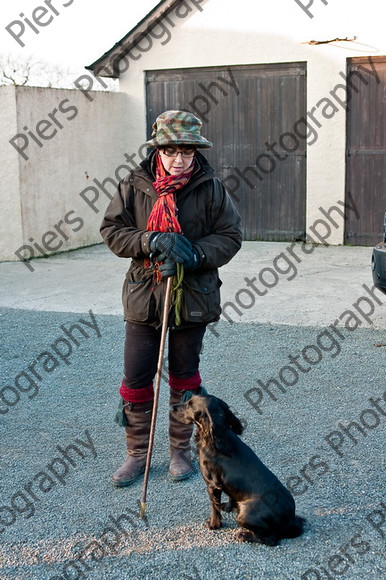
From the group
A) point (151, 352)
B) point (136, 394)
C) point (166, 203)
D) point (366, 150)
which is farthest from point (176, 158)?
point (366, 150)

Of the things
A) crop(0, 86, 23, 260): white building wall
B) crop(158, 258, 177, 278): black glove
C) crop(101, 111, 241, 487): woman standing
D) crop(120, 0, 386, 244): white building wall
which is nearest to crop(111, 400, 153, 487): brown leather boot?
crop(101, 111, 241, 487): woman standing

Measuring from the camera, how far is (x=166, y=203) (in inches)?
158

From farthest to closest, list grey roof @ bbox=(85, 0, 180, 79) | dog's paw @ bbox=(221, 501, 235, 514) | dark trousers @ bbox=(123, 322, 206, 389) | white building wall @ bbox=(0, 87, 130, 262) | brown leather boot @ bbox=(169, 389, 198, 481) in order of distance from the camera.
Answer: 1. grey roof @ bbox=(85, 0, 180, 79)
2. white building wall @ bbox=(0, 87, 130, 262)
3. brown leather boot @ bbox=(169, 389, 198, 481)
4. dark trousers @ bbox=(123, 322, 206, 389)
5. dog's paw @ bbox=(221, 501, 235, 514)

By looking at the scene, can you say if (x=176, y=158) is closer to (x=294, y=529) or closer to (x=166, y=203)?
(x=166, y=203)

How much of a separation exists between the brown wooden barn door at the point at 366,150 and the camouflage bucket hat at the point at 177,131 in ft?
26.5

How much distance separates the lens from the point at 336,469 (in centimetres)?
439

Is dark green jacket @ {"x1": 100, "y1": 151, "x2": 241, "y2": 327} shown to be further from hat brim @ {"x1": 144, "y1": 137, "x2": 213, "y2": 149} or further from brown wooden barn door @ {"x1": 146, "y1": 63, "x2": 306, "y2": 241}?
brown wooden barn door @ {"x1": 146, "y1": 63, "x2": 306, "y2": 241}

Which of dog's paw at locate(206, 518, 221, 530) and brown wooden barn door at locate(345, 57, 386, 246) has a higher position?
brown wooden barn door at locate(345, 57, 386, 246)

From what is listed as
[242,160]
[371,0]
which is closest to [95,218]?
[242,160]

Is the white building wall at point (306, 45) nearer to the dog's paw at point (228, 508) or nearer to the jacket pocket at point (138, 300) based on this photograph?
the jacket pocket at point (138, 300)

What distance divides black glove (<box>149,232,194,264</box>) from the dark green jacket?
0.35 ft

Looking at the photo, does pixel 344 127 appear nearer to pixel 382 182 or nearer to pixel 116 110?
pixel 382 182

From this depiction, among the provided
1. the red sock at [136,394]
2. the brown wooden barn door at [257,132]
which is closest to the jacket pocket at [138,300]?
the red sock at [136,394]

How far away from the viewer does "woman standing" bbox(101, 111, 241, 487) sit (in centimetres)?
400
